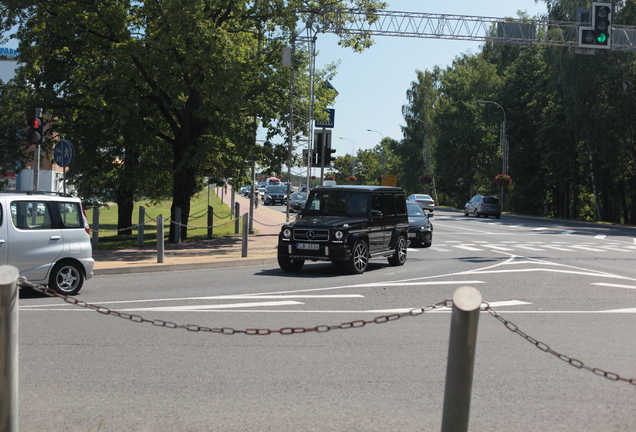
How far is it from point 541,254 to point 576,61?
29947 millimetres

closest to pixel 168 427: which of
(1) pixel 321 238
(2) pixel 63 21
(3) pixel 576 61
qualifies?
(1) pixel 321 238

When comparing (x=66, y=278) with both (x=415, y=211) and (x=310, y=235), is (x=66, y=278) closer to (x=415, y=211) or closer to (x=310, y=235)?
(x=310, y=235)

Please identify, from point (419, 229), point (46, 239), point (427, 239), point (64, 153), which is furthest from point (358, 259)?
point (427, 239)

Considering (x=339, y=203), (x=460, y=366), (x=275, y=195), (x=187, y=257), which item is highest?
(x=339, y=203)

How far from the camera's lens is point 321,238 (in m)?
14.8

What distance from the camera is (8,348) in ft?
14.0

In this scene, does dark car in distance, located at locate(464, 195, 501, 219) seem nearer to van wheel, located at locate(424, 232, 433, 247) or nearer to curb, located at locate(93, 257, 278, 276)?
van wheel, located at locate(424, 232, 433, 247)

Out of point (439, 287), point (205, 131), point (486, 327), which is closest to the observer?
point (486, 327)

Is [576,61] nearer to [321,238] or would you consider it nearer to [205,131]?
[205,131]

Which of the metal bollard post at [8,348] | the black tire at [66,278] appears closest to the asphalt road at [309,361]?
the black tire at [66,278]

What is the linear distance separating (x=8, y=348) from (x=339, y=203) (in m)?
12.1

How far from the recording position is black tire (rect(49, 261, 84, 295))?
36.7 ft

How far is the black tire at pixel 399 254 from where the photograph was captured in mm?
17047

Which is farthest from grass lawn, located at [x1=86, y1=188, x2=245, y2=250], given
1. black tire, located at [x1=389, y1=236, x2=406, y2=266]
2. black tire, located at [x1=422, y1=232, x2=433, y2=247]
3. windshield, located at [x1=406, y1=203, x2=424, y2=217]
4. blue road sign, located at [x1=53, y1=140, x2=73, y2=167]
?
black tire, located at [x1=422, y1=232, x2=433, y2=247]
